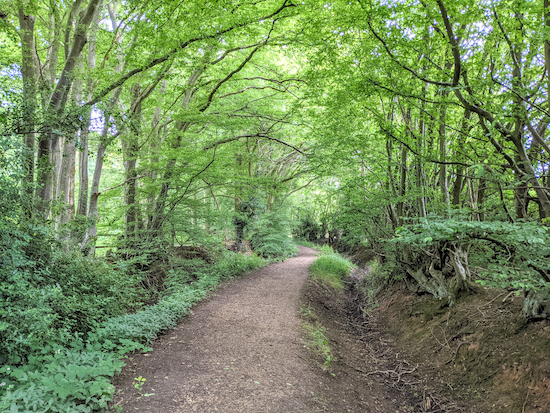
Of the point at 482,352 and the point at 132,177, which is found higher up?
the point at 132,177

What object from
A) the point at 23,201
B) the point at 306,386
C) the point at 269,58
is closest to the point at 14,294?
the point at 23,201

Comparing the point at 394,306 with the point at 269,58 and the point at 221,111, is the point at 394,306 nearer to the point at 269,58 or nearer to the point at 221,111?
the point at 221,111

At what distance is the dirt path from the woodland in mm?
355

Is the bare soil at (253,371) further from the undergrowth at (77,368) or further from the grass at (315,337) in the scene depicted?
the undergrowth at (77,368)

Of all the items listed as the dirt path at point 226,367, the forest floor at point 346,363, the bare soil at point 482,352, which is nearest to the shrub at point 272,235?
the forest floor at point 346,363

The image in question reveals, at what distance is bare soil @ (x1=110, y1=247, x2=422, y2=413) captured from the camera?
3268 mm

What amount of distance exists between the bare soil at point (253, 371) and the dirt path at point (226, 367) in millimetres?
10

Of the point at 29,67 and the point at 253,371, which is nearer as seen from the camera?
the point at 253,371

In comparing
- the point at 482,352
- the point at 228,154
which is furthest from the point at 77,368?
the point at 228,154

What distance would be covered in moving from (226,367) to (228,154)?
617 cm

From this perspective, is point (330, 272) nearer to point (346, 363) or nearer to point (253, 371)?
point (346, 363)

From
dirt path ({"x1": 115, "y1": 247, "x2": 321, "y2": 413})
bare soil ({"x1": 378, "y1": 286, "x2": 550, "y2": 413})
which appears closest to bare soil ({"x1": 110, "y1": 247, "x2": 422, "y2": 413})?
dirt path ({"x1": 115, "y1": 247, "x2": 321, "y2": 413})

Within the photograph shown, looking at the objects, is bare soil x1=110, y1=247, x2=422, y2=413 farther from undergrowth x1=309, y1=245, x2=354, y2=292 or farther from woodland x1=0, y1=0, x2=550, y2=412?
undergrowth x1=309, y1=245, x2=354, y2=292

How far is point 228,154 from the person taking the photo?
29.4 feet
